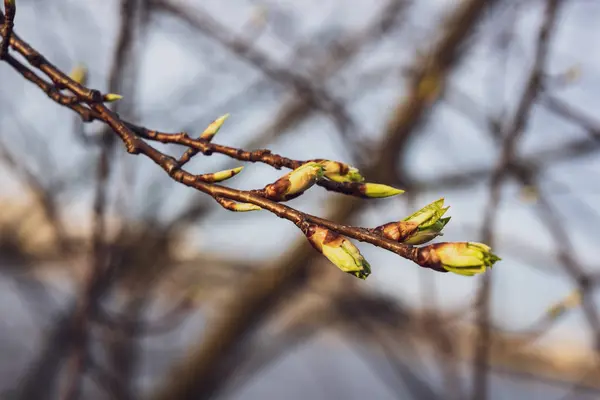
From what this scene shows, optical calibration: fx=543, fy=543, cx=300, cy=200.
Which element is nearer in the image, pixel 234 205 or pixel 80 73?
pixel 234 205

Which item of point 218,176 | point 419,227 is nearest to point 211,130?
point 218,176

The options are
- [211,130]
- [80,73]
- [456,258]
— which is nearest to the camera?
[456,258]

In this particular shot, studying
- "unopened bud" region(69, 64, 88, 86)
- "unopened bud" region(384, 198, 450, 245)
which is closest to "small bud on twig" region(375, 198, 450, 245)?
"unopened bud" region(384, 198, 450, 245)

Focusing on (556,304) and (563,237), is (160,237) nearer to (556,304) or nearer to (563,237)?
(563,237)

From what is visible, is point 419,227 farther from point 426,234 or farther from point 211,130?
point 211,130

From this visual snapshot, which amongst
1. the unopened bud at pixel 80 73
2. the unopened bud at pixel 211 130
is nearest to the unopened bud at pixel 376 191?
the unopened bud at pixel 211 130

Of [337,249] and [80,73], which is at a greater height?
[80,73]

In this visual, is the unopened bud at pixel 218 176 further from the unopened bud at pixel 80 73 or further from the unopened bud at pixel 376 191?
the unopened bud at pixel 80 73
